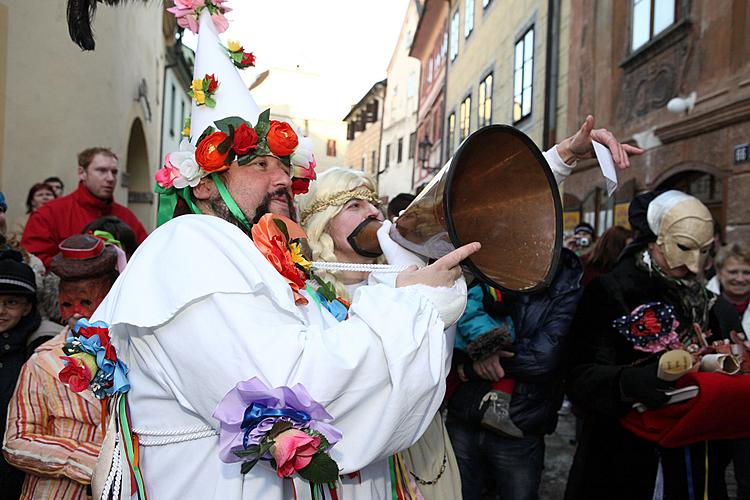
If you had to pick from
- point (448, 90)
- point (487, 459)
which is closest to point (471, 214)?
point (487, 459)

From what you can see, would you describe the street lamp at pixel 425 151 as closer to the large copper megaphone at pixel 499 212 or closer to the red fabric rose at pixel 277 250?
Result: the large copper megaphone at pixel 499 212

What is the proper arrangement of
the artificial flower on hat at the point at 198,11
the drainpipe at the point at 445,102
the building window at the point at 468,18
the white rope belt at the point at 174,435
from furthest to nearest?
the drainpipe at the point at 445,102
the building window at the point at 468,18
the artificial flower on hat at the point at 198,11
the white rope belt at the point at 174,435

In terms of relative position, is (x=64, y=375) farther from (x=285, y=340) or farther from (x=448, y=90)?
(x=448, y=90)

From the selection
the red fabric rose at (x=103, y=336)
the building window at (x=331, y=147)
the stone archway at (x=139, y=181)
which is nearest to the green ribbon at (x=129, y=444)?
the red fabric rose at (x=103, y=336)

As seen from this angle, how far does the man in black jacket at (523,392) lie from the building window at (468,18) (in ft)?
50.4

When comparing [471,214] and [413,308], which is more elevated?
[471,214]

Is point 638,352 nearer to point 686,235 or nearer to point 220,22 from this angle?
point 686,235

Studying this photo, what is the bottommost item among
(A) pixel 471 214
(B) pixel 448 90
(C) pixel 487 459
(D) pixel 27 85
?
(C) pixel 487 459

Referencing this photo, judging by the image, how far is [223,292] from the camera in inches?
A: 57.1

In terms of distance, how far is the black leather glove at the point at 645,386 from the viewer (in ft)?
8.11

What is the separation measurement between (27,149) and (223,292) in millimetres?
6009

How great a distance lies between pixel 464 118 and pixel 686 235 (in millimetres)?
15969

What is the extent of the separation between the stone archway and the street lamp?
11235 millimetres

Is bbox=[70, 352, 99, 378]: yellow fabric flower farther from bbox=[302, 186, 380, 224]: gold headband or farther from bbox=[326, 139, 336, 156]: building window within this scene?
→ bbox=[326, 139, 336, 156]: building window
